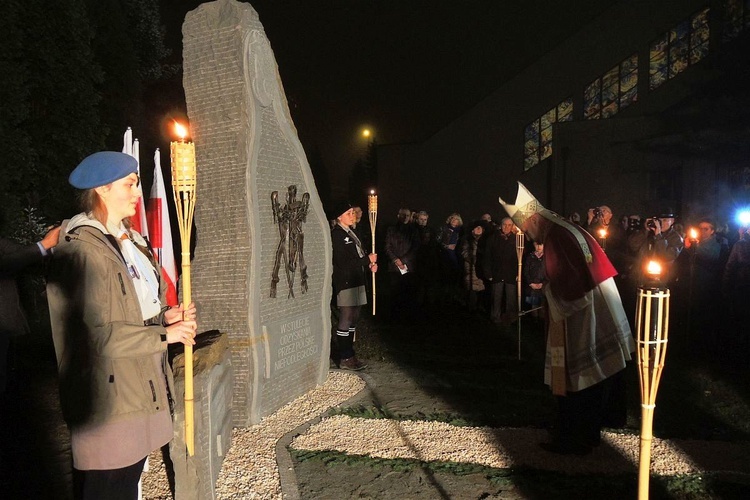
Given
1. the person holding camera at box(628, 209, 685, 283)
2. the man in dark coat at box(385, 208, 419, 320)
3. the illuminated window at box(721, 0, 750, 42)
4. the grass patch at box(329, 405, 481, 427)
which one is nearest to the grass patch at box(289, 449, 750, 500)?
the grass patch at box(329, 405, 481, 427)

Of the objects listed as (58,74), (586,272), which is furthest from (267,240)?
(58,74)

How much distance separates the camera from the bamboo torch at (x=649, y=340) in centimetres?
259

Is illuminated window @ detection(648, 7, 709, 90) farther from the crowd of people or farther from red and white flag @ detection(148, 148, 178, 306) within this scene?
red and white flag @ detection(148, 148, 178, 306)

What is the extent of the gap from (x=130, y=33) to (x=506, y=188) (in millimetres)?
16146

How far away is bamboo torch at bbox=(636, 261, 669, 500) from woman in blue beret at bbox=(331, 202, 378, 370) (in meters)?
5.15

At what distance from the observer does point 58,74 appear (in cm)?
1667

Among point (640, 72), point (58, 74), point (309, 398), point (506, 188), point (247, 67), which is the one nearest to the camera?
point (247, 67)

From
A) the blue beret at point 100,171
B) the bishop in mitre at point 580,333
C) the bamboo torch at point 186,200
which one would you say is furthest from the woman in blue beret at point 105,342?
the bishop in mitre at point 580,333

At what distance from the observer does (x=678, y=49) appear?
22672 mm

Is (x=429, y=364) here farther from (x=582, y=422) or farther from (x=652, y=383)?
(x=652, y=383)

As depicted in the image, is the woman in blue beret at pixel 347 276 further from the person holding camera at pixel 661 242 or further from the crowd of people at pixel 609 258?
the person holding camera at pixel 661 242

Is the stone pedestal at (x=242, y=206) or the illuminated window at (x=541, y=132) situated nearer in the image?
the stone pedestal at (x=242, y=206)

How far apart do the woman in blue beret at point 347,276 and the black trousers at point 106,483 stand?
4.88m

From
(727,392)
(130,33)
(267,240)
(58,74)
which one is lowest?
(727,392)
